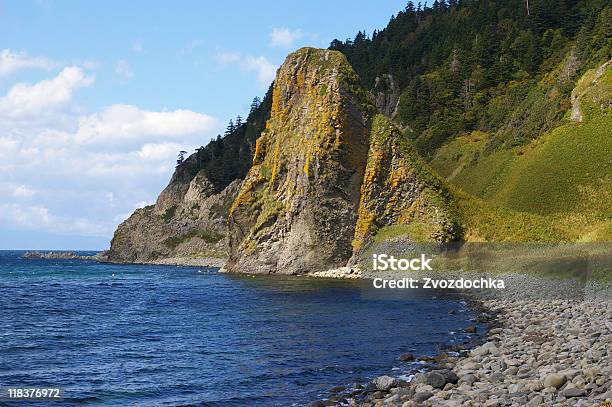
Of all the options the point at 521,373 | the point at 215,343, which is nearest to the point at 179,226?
the point at 215,343

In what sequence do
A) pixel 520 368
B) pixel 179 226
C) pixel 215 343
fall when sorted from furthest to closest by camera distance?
pixel 179 226 → pixel 215 343 → pixel 520 368

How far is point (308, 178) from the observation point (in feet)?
250

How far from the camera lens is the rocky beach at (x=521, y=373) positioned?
15953 mm

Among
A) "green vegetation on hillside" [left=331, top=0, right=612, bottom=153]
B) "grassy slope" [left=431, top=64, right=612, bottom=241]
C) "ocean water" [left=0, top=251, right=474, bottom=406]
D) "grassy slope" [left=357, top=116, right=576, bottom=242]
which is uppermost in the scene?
"green vegetation on hillside" [left=331, top=0, right=612, bottom=153]

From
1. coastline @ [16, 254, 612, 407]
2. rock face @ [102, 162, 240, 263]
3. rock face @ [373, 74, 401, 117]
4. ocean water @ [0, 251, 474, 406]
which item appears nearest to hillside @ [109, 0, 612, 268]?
rock face @ [102, 162, 240, 263]

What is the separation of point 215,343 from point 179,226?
373 ft

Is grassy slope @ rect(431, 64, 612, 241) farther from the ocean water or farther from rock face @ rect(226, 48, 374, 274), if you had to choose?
the ocean water

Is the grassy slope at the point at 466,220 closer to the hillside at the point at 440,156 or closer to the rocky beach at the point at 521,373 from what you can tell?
the hillside at the point at 440,156

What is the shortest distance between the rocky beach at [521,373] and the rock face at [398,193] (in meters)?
40.3

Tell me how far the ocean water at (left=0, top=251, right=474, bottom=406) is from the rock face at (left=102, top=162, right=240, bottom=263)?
81.1 metres

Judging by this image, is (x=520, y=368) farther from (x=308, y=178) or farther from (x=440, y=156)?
(x=440, y=156)

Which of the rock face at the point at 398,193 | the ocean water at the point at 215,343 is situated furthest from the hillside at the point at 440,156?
the ocean water at the point at 215,343

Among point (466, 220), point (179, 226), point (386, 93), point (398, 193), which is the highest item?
point (386, 93)

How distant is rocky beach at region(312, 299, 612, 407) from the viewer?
15953 mm
